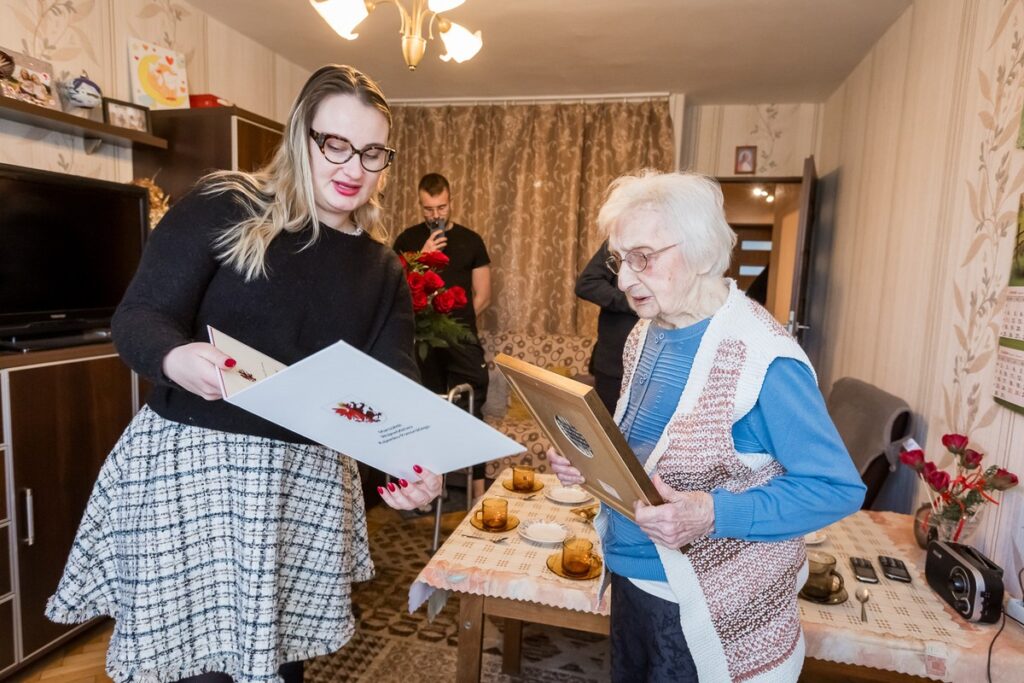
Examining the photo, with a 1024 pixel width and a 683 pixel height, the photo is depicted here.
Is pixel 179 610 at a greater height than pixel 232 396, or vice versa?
pixel 232 396

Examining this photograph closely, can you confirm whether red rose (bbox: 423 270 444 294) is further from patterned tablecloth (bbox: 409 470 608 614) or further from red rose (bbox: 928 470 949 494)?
red rose (bbox: 928 470 949 494)

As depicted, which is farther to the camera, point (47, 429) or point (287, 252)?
point (47, 429)

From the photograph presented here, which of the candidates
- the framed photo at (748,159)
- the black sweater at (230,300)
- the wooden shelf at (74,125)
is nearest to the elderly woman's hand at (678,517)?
the black sweater at (230,300)

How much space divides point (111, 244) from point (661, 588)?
231 cm

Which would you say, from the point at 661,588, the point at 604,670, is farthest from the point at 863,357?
the point at 661,588

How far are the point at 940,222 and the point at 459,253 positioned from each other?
2.29 metres

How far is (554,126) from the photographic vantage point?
14.9 feet

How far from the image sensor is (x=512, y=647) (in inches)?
78.7

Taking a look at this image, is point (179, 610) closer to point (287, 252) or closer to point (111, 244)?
point (287, 252)

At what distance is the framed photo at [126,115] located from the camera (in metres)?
2.60

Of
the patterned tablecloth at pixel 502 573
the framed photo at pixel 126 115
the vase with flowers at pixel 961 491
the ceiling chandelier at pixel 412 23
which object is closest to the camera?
the patterned tablecloth at pixel 502 573

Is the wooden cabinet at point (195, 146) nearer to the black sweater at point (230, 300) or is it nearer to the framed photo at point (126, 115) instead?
the framed photo at point (126, 115)

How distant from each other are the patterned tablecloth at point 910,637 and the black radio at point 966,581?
23 millimetres

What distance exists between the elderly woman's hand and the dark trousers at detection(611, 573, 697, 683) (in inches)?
7.0
